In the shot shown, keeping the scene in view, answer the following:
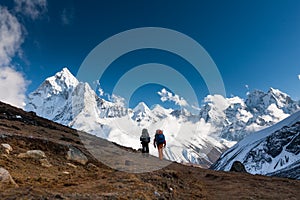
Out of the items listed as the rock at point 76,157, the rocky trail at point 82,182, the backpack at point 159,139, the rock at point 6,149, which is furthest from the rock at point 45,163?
the backpack at point 159,139

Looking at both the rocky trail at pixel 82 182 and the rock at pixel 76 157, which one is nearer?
the rocky trail at pixel 82 182

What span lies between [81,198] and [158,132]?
1431 cm

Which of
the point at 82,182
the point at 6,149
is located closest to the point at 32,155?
the point at 6,149

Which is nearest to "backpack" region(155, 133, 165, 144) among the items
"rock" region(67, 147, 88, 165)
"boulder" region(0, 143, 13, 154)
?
"rock" region(67, 147, 88, 165)

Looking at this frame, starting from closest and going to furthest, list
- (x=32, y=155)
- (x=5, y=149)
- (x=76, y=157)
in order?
(x=5, y=149), (x=32, y=155), (x=76, y=157)

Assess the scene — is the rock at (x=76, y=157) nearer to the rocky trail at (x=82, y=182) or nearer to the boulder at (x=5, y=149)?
the rocky trail at (x=82, y=182)

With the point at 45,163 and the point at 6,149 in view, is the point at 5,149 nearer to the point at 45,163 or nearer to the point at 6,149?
the point at 6,149

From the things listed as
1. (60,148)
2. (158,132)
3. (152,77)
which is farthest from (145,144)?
(60,148)

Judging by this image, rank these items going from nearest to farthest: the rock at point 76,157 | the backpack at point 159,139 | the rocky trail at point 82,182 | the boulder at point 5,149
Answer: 1. the rocky trail at point 82,182
2. the boulder at point 5,149
3. the rock at point 76,157
4. the backpack at point 159,139

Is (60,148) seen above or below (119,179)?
above

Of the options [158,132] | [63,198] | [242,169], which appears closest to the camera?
[63,198]

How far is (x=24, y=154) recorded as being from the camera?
1705 centimetres

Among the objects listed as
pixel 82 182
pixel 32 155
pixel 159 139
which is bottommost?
pixel 82 182

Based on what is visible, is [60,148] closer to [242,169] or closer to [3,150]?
[3,150]
